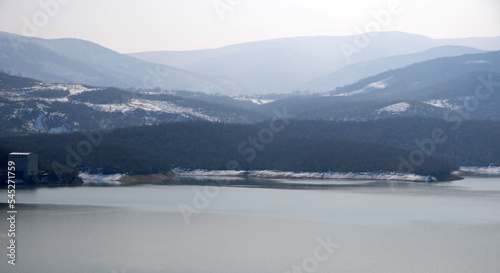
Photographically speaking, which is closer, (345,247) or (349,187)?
(345,247)

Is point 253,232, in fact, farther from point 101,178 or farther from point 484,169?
point 484,169

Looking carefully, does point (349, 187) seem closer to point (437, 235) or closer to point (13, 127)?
point (437, 235)

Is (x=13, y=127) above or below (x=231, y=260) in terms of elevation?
above

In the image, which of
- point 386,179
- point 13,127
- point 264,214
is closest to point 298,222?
point 264,214

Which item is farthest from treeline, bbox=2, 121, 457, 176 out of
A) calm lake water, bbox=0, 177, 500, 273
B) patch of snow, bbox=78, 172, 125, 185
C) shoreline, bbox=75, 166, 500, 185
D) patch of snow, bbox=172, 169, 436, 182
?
calm lake water, bbox=0, 177, 500, 273

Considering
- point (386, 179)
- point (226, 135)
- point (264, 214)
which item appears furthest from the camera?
point (226, 135)

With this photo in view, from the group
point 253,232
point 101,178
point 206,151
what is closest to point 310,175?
point 206,151

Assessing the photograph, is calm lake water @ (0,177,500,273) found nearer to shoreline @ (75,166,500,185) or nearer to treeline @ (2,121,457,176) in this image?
shoreline @ (75,166,500,185)
